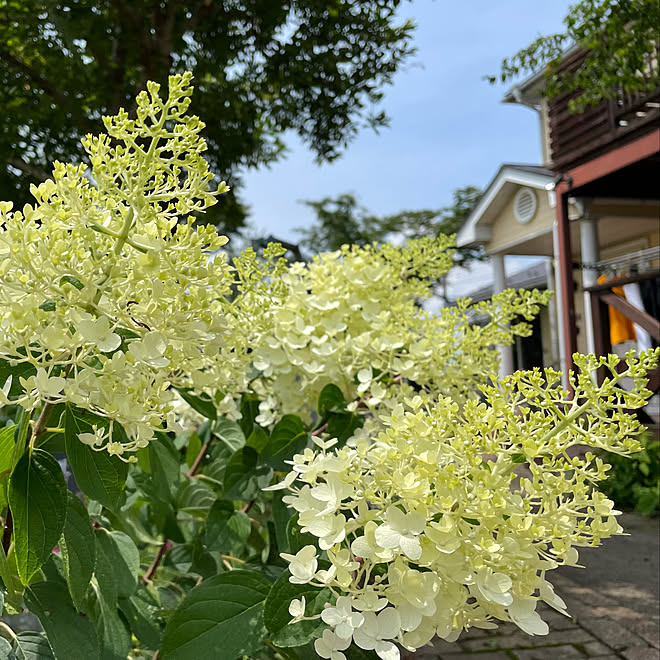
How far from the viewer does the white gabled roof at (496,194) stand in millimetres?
9609

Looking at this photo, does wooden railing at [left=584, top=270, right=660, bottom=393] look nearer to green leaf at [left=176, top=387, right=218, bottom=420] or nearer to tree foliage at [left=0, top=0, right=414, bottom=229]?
tree foliage at [left=0, top=0, right=414, bottom=229]

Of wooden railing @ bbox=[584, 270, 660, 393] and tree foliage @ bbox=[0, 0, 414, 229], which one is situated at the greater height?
tree foliage @ bbox=[0, 0, 414, 229]

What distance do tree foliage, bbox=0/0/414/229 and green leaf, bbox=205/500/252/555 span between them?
4589 mm

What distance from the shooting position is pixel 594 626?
10.8 feet

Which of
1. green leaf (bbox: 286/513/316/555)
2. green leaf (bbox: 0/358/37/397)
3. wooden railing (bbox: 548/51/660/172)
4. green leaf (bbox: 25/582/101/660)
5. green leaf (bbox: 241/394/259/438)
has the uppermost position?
wooden railing (bbox: 548/51/660/172)

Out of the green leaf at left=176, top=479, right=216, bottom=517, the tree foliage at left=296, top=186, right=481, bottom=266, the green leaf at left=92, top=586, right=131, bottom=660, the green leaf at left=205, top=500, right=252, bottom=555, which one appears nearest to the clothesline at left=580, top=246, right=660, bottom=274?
the green leaf at left=176, top=479, right=216, bottom=517

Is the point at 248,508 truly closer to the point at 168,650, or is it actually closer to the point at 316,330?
the point at 316,330

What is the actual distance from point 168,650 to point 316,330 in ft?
2.55

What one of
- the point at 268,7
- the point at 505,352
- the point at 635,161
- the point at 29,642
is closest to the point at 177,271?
the point at 29,642

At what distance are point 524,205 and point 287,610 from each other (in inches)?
400

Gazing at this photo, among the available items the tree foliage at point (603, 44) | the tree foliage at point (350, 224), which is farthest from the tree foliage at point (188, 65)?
the tree foliage at point (350, 224)

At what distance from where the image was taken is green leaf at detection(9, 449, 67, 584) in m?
0.82

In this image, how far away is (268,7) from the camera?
516 centimetres

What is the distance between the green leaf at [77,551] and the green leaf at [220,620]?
0.15m
